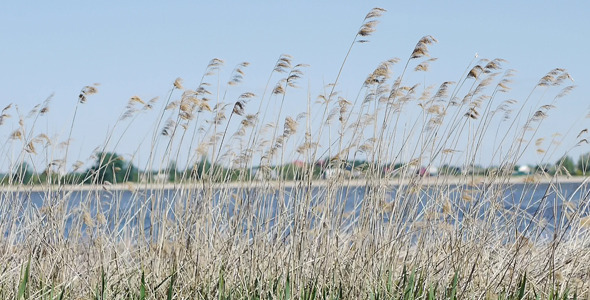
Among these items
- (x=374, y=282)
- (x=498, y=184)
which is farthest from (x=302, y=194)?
(x=498, y=184)

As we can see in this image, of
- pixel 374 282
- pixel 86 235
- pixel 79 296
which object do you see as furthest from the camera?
pixel 86 235

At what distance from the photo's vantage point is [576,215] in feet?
11.5

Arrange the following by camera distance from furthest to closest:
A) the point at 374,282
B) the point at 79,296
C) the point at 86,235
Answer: the point at 86,235 → the point at 79,296 → the point at 374,282

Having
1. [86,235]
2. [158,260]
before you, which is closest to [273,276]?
[158,260]

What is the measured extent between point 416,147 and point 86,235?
5.89 ft

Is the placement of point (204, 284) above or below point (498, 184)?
below

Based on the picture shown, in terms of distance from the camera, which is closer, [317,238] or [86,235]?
[317,238]

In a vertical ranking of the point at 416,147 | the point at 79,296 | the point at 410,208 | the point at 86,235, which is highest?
the point at 416,147

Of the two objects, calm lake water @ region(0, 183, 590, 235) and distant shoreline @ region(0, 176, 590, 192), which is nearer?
calm lake water @ region(0, 183, 590, 235)

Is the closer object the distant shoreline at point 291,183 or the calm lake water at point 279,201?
the calm lake water at point 279,201

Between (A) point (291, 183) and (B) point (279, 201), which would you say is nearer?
(B) point (279, 201)

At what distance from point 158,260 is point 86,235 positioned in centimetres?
67

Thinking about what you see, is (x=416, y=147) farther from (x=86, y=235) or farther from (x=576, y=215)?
(x=86, y=235)

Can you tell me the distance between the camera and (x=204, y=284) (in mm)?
3455
